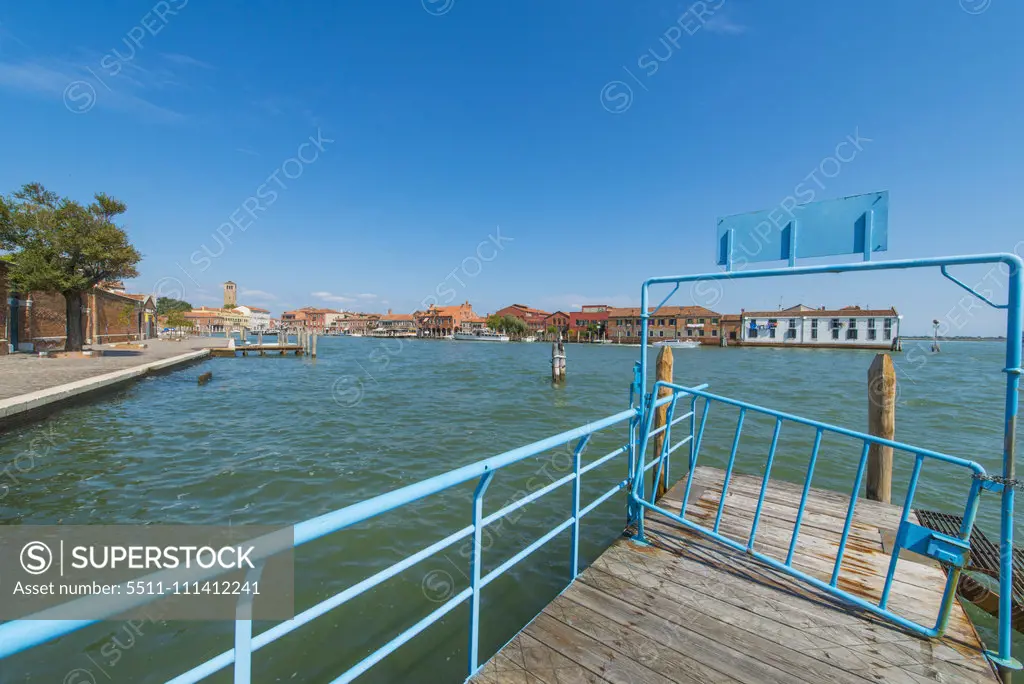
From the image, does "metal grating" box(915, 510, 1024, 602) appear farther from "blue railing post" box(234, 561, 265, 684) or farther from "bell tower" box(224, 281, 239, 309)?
"bell tower" box(224, 281, 239, 309)

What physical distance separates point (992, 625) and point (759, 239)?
170 inches

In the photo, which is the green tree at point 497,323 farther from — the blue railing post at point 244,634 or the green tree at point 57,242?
the blue railing post at point 244,634

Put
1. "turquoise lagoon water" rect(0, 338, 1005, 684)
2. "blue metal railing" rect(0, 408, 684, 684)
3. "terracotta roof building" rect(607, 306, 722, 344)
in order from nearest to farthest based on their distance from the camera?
"blue metal railing" rect(0, 408, 684, 684), "turquoise lagoon water" rect(0, 338, 1005, 684), "terracotta roof building" rect(607, 306, 722, 344)

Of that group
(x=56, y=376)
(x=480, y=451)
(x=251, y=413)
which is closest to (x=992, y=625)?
(x=480, y=451)

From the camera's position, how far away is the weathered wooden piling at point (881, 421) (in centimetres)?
545

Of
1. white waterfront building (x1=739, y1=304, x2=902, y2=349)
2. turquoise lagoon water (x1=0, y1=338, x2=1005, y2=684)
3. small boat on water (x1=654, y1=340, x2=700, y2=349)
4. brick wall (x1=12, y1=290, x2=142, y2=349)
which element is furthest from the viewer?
small boat on water (x1=654, y1=340, x2=700, y2=349)

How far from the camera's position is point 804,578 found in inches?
112

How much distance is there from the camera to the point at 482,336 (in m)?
96.4

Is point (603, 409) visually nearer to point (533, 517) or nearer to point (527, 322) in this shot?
point (533, 517)

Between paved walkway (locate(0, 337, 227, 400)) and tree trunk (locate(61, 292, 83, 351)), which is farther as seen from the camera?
tree trunk (locate(61, 292, 83, 351))

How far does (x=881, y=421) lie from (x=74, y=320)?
29.5 m

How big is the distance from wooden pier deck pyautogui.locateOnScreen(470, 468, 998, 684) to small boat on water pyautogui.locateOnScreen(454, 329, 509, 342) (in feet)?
285

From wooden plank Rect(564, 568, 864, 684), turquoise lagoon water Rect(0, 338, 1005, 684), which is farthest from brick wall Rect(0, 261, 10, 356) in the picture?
wooden plank Rect(564, 568, 864, 684)

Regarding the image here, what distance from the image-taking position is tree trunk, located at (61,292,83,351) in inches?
764
